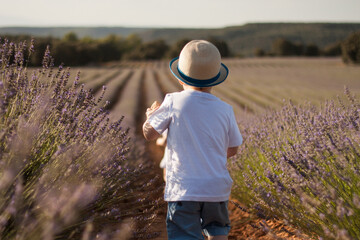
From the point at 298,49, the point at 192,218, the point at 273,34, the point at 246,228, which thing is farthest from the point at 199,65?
the point at 273,34

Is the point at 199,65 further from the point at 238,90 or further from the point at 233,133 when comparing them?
the point at 238,90

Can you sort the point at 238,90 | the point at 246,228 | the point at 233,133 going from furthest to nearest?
the point at 238,90, the point at 246,228, the point at 233,133

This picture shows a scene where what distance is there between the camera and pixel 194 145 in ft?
5.62

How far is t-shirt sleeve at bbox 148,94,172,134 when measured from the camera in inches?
68.1

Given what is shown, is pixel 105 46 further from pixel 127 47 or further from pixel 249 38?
pixel 249 38

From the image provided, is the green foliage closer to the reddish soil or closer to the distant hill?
the distant hill

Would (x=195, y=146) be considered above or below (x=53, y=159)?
above

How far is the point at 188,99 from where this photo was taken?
5.67 ft

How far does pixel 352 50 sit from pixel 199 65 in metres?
44.9

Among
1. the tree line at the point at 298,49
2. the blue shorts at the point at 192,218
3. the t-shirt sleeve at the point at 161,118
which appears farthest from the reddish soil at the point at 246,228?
the tree line at the point at 298,49

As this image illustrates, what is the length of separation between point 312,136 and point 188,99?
3.30 feet

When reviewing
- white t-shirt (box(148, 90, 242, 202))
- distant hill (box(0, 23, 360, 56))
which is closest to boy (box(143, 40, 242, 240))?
white t-shirt (box(148, 90, 242, 202))

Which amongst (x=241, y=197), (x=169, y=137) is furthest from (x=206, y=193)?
(x=241, y=197)

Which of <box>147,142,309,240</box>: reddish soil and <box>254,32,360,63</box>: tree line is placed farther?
<box>254,32,360,63</box>: tree line
